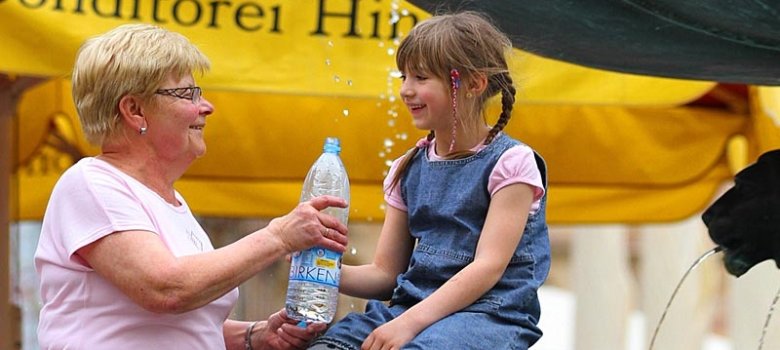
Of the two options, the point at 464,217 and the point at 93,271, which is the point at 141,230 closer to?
the point at 93,271

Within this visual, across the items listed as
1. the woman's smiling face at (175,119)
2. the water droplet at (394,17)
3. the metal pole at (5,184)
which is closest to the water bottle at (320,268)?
the woman's smiling face at (175,119)

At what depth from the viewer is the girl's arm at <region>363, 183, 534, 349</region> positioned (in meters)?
2.54

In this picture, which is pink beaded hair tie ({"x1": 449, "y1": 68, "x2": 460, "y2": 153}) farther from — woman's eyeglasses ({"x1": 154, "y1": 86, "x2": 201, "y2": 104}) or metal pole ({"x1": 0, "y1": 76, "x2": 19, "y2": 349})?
metal pole ({"x1": 0, "y1": 76, "x2": 19, "y2": 349})

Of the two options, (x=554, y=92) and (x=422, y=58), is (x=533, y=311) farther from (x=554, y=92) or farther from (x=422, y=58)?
(x=554, y=92)

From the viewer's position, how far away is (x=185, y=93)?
2.67 metres

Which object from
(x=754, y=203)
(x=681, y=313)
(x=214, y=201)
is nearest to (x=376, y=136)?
(x=214, y=201)

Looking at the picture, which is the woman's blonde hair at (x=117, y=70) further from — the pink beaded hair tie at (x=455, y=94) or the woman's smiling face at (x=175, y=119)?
the pink beaded hair tie at (x=455, y=94)

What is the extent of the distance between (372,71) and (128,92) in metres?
2.39

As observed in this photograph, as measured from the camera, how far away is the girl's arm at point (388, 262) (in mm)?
2799

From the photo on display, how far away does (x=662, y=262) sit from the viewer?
11594 mm

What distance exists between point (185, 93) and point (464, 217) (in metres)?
0.54

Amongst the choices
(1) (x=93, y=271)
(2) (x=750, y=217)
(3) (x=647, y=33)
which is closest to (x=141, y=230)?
(1) (x=93, y=271)

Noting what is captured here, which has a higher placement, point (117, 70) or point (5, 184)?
point (117, 70)

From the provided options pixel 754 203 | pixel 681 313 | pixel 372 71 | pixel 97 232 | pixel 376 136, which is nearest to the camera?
pixel 97 232
